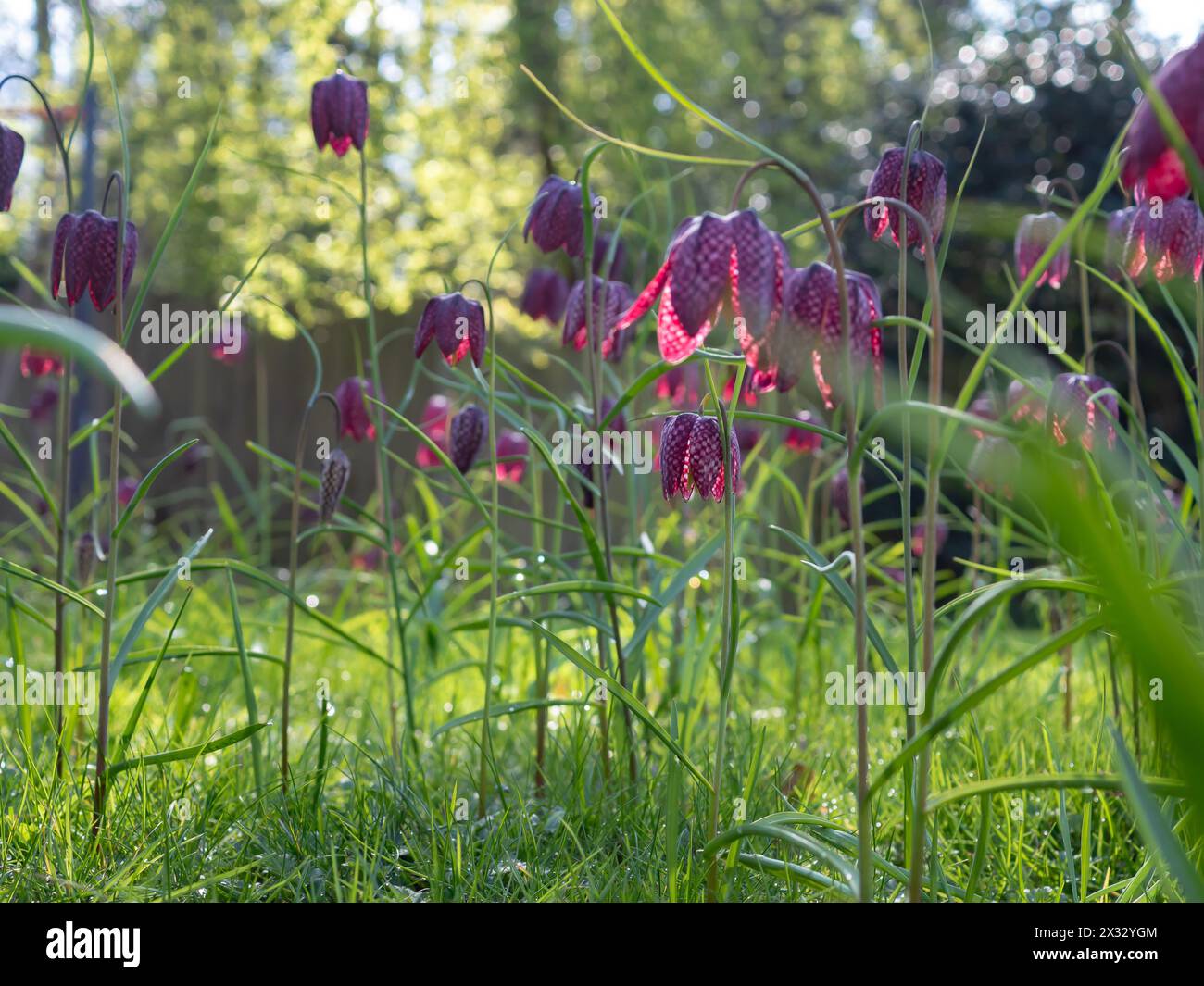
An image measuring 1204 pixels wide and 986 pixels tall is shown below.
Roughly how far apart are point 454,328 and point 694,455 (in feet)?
1.51

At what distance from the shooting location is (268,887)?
Answer: 45.5 inches

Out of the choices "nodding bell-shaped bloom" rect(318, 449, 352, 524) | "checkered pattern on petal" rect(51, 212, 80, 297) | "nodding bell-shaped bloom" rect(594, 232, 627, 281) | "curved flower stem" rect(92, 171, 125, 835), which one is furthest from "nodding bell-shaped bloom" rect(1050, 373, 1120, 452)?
"checkered pattern on petal" rect(51, 212, 80, 297)

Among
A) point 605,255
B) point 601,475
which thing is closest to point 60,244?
point 601,475

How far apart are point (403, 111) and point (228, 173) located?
1.16 m

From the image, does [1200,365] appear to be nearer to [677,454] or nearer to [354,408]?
[677,454]

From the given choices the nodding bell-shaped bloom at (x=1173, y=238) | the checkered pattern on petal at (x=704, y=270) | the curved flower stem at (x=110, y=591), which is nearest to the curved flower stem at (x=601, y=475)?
the checkered pattern on petal at (x=704, y=270)

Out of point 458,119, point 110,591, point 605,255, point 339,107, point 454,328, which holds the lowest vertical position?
point 110,591

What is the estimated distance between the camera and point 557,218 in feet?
5.24

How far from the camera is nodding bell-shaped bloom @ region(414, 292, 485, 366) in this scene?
1.49 m

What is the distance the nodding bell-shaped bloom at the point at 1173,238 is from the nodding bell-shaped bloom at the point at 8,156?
1364 mm

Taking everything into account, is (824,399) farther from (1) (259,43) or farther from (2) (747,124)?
(2) (747,124)

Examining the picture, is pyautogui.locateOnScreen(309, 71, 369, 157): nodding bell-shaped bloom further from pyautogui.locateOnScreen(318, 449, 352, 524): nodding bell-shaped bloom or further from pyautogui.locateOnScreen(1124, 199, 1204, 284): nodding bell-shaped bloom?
pyautogui.locateOnScreen(1124, 199, 1204, 284): nodding bell-shaped bloom

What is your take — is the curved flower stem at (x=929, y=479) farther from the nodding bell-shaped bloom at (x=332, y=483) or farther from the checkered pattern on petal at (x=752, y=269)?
the nodding bell-shaped bloom at (x=332, y=483)
